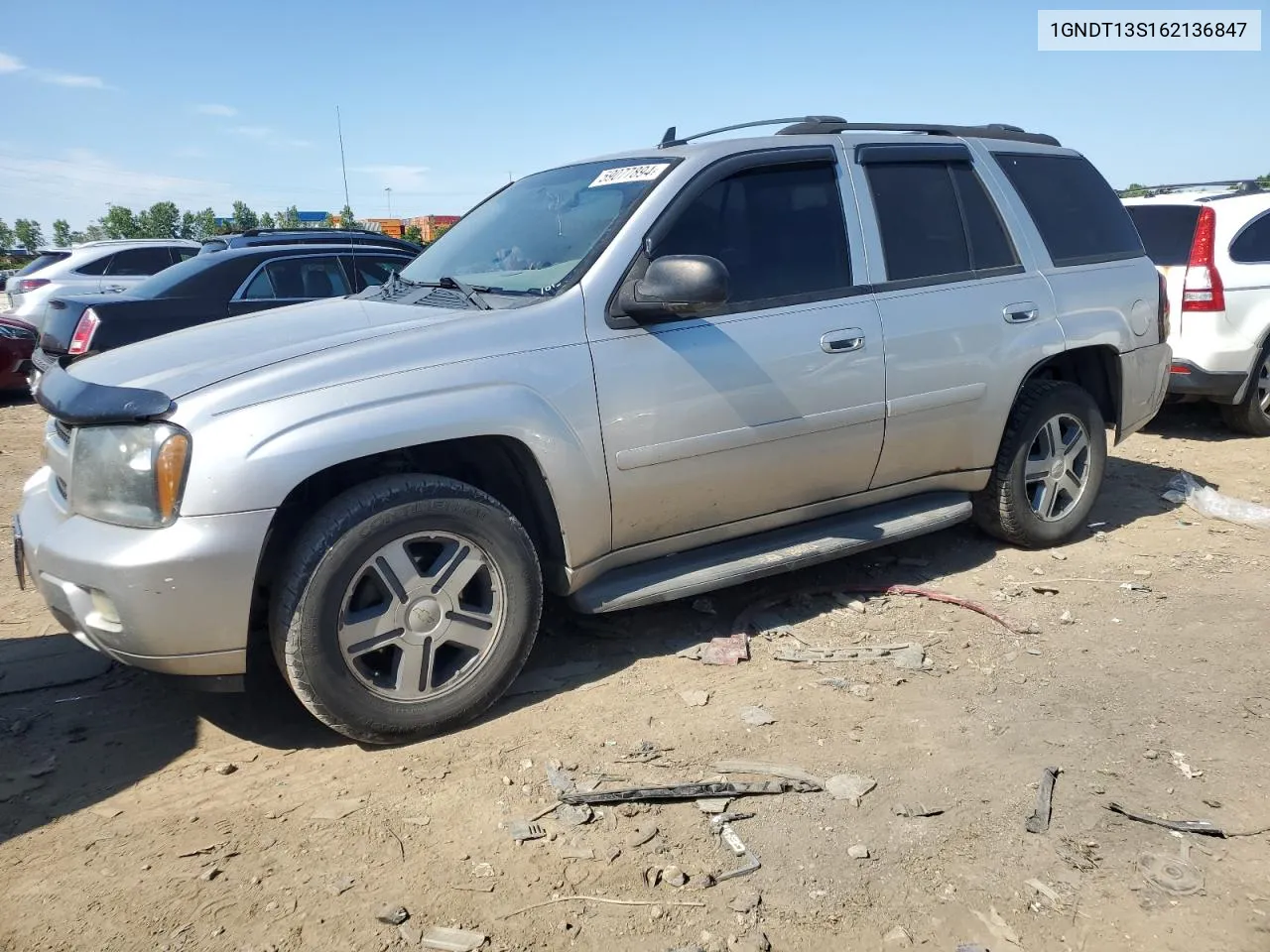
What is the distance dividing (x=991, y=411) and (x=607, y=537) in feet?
6.64

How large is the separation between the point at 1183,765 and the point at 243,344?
11.0 ft

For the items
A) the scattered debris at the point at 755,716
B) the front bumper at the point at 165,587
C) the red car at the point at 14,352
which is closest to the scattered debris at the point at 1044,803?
the scattered debris at the point at 755,716

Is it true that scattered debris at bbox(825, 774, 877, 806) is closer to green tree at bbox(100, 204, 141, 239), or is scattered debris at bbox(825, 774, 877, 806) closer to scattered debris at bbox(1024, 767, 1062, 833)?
scattered debris at bbox(1024, 767, 1062, 833)

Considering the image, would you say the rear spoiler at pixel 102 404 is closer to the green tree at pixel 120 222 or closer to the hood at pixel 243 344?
the hood at pixel 243 344

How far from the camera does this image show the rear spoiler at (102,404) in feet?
9.77

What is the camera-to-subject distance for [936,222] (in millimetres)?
4523

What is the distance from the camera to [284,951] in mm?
2400

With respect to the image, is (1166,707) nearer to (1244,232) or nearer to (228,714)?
(228,714)

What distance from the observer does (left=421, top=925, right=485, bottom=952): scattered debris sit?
2409 millimetres

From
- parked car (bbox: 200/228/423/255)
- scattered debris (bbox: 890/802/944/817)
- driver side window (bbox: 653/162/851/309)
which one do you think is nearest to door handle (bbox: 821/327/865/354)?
driver side window (bbox: 653/162/851/309)

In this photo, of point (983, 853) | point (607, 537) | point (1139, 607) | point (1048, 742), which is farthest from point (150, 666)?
point (1139, 607)

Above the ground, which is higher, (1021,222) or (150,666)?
(1021,222)

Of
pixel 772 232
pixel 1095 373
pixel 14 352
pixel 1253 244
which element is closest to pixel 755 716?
pixel 772 232

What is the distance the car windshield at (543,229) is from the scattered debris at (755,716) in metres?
1.63
